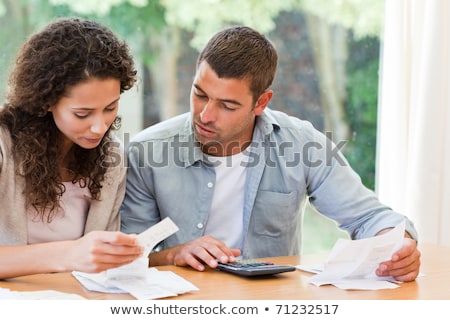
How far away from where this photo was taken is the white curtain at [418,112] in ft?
9.75

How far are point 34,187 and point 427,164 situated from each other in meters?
1.79

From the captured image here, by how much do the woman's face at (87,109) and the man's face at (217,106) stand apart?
1.24 ft

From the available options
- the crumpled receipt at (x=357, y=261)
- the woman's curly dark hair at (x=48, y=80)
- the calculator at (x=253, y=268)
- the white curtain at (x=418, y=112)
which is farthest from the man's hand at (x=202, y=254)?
the white curtain at (x=418, y=112)

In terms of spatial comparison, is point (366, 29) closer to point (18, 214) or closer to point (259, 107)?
point (259, 107)

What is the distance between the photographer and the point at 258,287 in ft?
5.69

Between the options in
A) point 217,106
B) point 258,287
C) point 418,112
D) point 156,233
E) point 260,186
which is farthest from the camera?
point 418,112

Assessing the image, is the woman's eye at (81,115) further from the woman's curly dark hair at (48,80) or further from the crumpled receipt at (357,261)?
the crumpled receipt at (357,261)

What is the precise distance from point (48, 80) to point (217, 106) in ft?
1.91

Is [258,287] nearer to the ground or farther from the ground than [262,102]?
nearer to the ground

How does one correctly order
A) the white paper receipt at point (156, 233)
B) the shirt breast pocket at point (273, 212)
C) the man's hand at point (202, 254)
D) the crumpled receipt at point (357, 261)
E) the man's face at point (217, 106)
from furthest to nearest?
the shirt breast pocket at point (273, 212) → the man's face at point (217, 106) → the man's hand at point (202, 254) → the crumpled receipt at point (357, 261) → the white paper receipt at point (156, 233)

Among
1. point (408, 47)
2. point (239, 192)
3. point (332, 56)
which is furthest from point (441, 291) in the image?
point (332, 56)

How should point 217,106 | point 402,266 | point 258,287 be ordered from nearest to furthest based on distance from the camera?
point 258,287, point 402,266, point 217,106

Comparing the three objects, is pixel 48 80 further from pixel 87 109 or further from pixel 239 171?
pixel 239 171

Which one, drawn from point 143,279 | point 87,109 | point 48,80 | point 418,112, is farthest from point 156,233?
point 418,112
